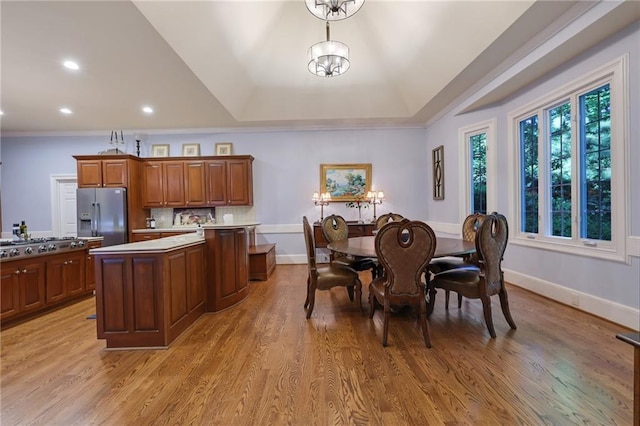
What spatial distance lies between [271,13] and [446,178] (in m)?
4.04

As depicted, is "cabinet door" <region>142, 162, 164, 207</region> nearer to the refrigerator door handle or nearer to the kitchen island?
the refrigerator door handle

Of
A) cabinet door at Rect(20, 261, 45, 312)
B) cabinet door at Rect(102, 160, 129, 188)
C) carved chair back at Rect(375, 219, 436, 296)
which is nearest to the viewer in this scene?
carved chair back at Rect(375, 219, 436, 296)

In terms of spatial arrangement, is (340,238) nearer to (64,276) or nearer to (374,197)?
(374,197)

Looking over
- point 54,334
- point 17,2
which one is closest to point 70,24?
point 17,2

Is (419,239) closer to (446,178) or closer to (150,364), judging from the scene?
(150,364)

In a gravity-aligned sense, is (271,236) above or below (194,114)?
below

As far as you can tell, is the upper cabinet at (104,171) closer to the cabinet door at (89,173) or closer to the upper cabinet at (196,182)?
the cabinet door at (89,173)

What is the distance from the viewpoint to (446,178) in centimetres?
547

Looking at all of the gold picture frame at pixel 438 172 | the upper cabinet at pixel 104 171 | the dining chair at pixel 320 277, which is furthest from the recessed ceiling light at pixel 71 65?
the gold picture frame at pixel 438 172

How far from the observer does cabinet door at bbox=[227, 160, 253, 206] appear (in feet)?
18.5

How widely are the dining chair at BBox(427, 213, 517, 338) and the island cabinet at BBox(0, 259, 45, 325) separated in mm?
4451

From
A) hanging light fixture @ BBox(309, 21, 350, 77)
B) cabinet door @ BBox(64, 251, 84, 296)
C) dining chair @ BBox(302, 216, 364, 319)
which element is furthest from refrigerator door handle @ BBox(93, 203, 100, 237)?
hanging light fixture @ BBox(309, 21, 350, 77)

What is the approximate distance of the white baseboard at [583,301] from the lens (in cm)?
261

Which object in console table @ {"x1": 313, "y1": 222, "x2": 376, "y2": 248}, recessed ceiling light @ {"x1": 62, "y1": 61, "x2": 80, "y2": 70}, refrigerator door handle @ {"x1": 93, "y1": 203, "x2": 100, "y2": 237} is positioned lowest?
console table @ {"x1": 313, "y1": 222, "x2": 376, "y2": 248}
